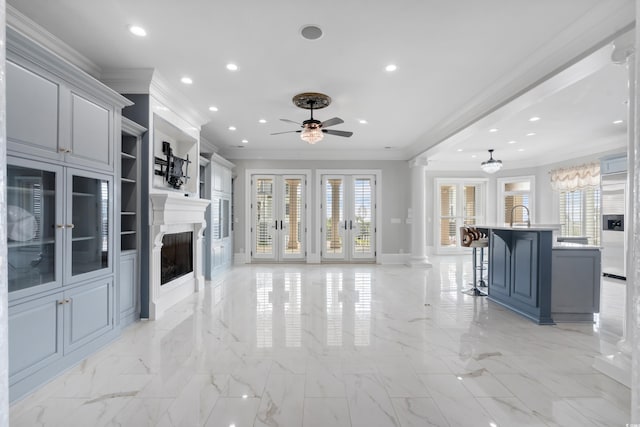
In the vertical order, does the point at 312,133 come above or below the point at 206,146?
below

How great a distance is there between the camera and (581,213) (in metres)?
7.68

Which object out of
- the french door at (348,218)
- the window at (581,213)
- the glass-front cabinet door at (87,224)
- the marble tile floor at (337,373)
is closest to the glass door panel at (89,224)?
the glass-front cabinet door at (87,224)

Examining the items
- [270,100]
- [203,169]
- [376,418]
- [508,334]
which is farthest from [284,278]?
[376,418]

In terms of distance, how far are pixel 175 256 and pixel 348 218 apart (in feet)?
14.6

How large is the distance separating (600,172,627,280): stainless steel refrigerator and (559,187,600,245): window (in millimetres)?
1709

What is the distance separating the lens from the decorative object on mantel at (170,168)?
159 inches

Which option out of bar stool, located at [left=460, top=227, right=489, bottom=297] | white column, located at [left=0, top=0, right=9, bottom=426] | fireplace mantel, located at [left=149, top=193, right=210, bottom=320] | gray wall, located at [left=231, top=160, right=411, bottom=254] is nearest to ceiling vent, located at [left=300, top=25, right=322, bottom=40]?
fireplace mantel, located at [left=149, top=193, right=210, bottom=320]

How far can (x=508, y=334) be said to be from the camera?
320 centimetres

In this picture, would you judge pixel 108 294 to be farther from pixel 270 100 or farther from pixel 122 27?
pixel 270 100

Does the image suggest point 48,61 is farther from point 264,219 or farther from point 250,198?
point 264,219

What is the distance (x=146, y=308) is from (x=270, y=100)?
3.08 meters

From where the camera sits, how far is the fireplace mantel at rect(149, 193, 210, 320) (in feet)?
12.0

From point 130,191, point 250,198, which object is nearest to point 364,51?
point 130,191

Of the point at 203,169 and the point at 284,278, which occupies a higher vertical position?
the point at 203,169
